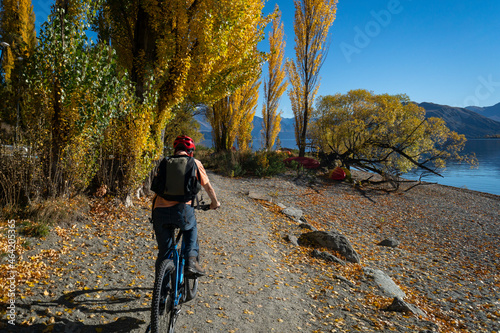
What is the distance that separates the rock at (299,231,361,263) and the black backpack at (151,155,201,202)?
508 cm

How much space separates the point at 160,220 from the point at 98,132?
3.86m

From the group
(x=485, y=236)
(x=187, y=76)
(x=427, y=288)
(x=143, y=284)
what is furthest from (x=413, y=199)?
(x=143, y=284)

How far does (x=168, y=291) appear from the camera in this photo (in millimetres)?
2707

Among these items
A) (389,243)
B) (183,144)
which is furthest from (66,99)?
(389,243)

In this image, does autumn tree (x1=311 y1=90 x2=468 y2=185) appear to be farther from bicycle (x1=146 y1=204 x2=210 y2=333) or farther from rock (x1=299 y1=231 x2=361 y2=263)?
bicycle (x1=146 y1=204 x2=210 y2=333)

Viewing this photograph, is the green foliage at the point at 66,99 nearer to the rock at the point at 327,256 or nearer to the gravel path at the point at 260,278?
the gravel path at the point at 260,278

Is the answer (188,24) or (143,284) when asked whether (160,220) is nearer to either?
(143,284)

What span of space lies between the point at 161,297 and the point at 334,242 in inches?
207

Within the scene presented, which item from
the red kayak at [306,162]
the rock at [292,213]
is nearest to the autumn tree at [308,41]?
the red kayak at [306,162]

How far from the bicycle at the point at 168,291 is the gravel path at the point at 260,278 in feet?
1.42

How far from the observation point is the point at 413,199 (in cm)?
1492

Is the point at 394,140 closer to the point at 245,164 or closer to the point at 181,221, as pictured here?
the point at 245,164

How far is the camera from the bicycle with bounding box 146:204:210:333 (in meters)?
2.42

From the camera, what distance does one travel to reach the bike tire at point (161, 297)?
241 cm
